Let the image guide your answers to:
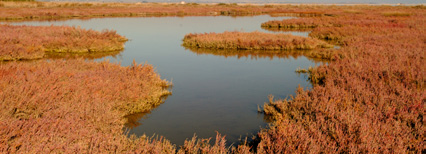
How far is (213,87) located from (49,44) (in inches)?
507

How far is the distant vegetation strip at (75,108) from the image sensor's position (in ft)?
15.5

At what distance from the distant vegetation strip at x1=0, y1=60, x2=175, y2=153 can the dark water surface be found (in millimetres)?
640

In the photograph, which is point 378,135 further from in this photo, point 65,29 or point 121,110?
point 65,29

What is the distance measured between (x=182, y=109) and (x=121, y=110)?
1.62m

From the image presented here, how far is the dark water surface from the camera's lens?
7.59 metres

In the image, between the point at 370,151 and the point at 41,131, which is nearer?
the point at 370,151

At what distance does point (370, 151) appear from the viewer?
462cm

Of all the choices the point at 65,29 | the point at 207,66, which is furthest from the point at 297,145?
the point at 65,29

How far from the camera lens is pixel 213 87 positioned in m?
11.2

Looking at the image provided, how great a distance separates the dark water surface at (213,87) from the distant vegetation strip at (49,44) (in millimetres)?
1944

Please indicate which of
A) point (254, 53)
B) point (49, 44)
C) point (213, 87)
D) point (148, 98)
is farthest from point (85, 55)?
point (148, 98)

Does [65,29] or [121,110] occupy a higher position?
[65,29]

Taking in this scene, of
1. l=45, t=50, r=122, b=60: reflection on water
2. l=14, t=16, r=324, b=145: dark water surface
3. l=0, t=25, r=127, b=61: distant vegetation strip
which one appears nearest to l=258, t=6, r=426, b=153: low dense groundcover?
l=14, t=16, r=324, b=145: dark water surface

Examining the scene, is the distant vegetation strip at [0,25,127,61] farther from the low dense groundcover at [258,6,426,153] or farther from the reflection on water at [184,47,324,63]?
the low dense groundcover at [258,6,426,153]
